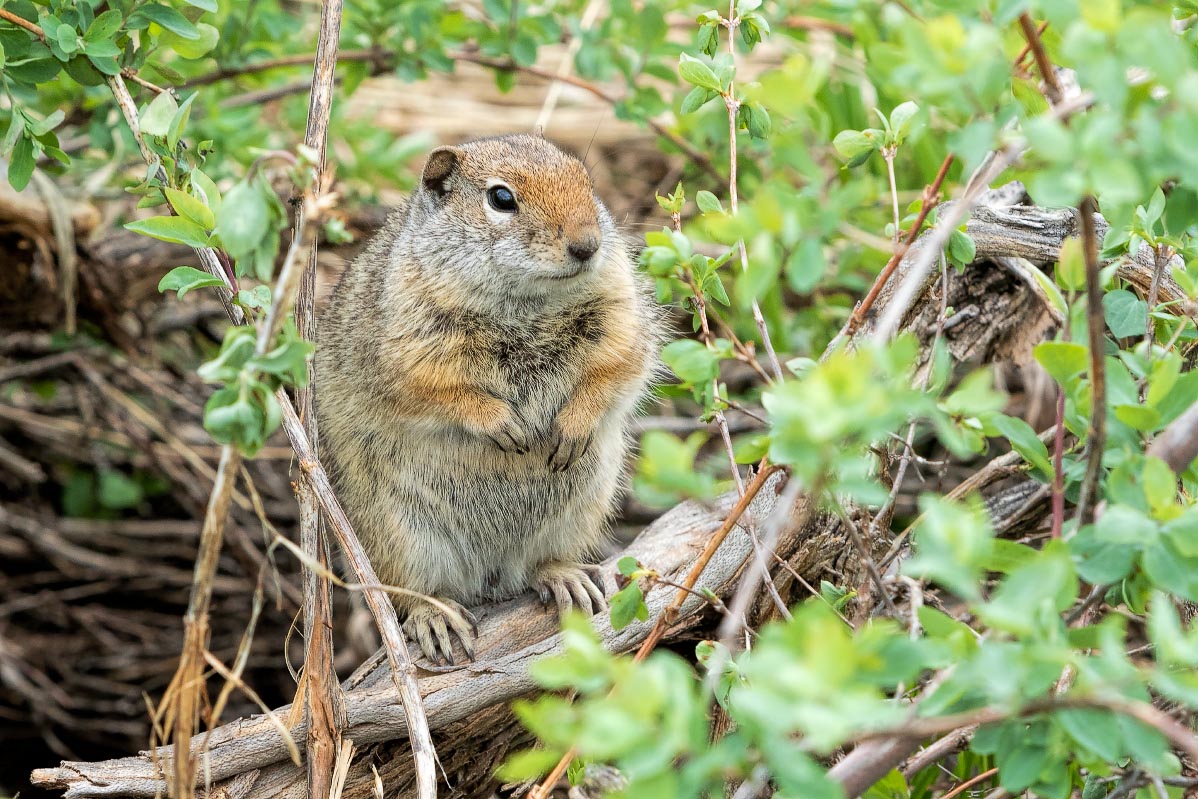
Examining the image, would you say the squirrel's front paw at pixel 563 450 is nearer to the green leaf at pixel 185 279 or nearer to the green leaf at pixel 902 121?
the green leaf at pixel 185 279

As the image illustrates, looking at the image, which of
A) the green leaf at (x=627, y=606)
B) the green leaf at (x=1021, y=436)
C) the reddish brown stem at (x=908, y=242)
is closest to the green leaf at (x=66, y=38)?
the green leaf at (x=627, y=606)

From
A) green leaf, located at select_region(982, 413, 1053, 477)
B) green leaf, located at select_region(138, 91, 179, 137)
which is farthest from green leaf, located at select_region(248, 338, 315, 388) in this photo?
green leaf, located at select_region(982, 413, 1053, 477)

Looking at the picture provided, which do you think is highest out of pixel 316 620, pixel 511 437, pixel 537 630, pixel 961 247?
pixel 961 247

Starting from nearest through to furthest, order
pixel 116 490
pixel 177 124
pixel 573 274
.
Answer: pixel 177 124 < pixel 573 274 < pixel 116 490

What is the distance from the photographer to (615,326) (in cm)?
342

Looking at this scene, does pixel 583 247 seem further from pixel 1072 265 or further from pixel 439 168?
pixel 1072 265

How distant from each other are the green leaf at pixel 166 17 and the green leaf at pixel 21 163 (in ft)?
1.32

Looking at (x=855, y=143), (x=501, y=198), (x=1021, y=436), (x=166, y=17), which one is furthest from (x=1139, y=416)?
(x=166, y=17)

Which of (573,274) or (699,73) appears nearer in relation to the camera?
(699,73)

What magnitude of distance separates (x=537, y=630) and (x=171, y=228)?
170 cm

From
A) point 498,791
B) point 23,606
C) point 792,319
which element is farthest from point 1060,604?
point 23,606

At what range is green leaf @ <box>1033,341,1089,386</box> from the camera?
1.78 m

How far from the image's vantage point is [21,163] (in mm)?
2752

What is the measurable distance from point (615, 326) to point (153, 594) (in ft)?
9.13
